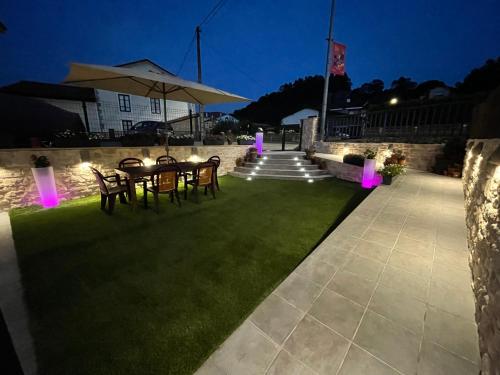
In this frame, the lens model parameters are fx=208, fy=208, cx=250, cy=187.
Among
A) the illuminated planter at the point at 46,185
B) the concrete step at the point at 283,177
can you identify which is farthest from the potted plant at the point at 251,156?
the illuminated planter at the point at 46,185

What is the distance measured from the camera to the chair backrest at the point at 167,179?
4199 millimetres

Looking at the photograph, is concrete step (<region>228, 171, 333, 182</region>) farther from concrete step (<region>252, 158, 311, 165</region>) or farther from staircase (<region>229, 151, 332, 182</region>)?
concrete step (<region>252, 158, 311, 165</region>)

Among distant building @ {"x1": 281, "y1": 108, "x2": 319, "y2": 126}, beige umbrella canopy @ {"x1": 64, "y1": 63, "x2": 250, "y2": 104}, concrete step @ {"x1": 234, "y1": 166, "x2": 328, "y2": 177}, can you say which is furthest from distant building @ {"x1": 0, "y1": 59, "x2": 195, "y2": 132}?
distant building @ {"x1": 281, "y1": 108, "x2": 319, "y2": 126}

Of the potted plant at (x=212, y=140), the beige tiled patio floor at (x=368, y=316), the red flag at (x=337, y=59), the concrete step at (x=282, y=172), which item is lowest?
the beige tiled patio floor at (x=368, y=316)

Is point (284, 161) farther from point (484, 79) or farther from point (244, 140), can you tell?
point (484, 79)

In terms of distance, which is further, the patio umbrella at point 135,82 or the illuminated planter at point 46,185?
the illuminated planter at point 46,185

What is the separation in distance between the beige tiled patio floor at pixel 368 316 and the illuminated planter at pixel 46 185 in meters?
5.17

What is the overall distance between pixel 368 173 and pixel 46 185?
812 centimetres

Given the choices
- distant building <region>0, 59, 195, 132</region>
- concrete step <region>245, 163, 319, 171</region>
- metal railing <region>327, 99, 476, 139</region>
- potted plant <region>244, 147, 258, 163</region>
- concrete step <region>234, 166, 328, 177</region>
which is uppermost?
distant building <region>0, 59, 195, 132</region>

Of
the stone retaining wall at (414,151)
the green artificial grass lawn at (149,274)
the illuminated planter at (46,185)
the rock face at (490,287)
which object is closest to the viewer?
the rock face at (490,287)

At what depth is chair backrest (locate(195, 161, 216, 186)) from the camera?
488cm

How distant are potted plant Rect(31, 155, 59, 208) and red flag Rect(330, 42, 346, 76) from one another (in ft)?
35.8

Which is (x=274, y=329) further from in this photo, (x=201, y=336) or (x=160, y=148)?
(x=160, y=148)

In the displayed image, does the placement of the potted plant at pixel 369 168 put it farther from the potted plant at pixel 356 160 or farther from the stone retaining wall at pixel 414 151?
the stone retaining wall at pixel 414 151
